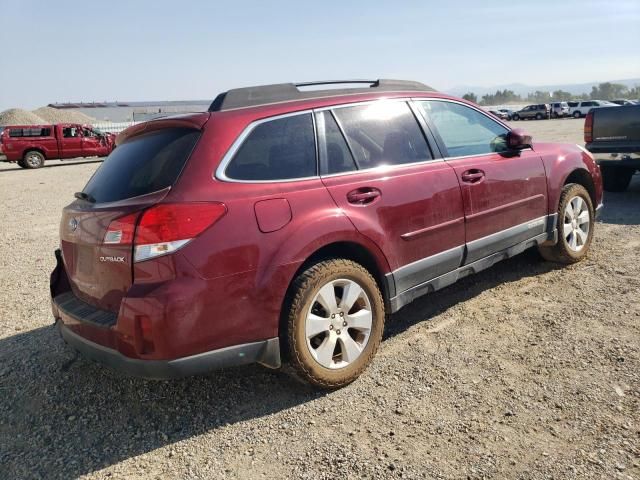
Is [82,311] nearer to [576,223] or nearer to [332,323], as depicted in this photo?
[332,323]

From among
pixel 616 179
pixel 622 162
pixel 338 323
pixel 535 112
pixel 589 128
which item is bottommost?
pixel 338 323

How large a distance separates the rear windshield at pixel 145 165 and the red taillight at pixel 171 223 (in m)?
0.18

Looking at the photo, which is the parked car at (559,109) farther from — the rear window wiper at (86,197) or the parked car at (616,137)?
the rear window wiper at (86,197)

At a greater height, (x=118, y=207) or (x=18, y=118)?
(x=18, y=118)

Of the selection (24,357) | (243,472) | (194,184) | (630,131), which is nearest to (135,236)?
(194,184)

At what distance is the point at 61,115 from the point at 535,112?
174ft

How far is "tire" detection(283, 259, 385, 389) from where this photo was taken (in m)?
2.95

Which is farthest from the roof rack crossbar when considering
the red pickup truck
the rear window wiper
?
the red pickup truck

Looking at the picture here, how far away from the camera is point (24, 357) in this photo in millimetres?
3881

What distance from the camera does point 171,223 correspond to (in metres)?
2.60

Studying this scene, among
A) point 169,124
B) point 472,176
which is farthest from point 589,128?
point 169,124

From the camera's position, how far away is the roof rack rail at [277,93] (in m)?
3.18

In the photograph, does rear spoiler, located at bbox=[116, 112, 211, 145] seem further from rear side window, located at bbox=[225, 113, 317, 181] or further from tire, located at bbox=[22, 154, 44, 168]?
tire, located at bbox=[22, 154, 44, 168]

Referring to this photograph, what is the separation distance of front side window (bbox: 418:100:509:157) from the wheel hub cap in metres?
1.48
